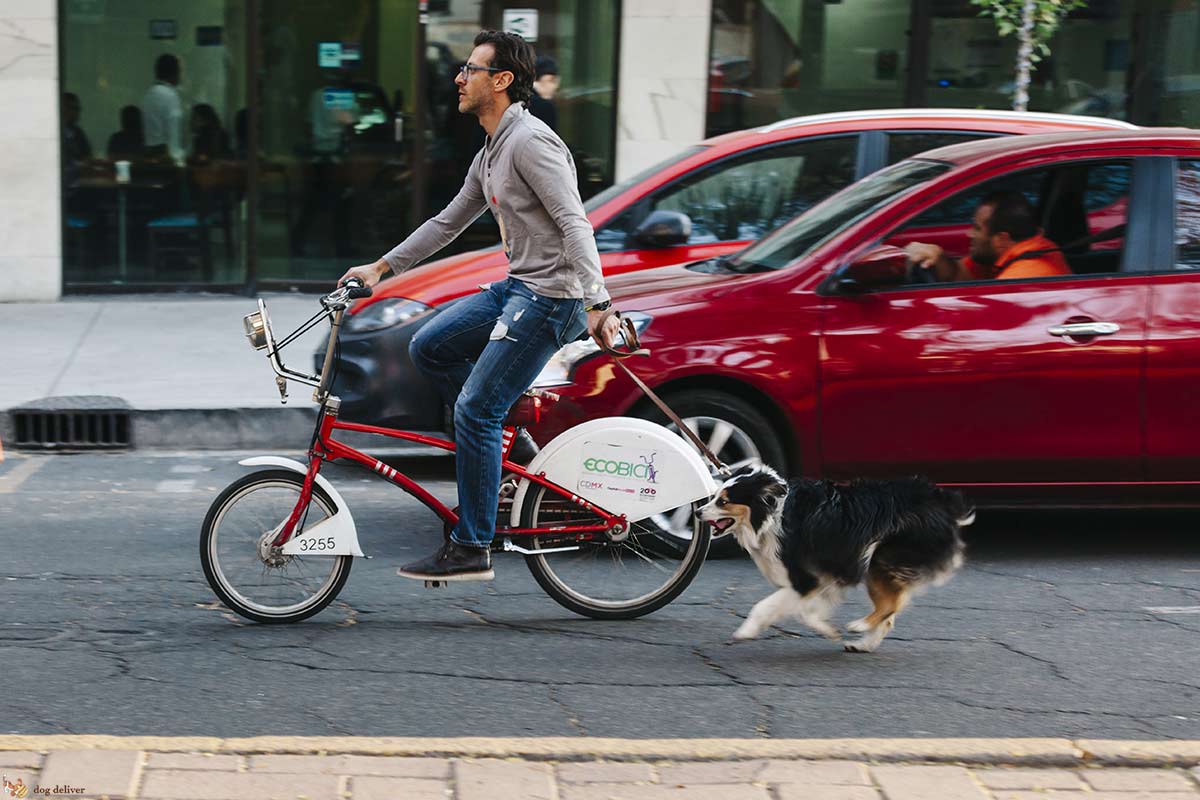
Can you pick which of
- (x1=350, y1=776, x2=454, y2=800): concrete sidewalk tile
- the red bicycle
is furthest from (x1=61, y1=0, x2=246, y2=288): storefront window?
(x1=350, y1=776, x2=454, y2=800): concrete sidewalk tile

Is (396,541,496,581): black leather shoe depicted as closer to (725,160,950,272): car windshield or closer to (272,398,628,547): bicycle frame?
(272,398,628,547): bicycle frame

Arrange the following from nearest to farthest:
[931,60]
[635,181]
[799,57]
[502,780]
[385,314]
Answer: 1. [502,780]
2. [385,314]
3. [635,181]
4. [799,57]
5. [931,60]

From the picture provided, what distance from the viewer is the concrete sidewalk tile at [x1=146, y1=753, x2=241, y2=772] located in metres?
3.89

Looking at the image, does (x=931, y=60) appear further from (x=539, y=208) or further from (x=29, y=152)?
(x=539, y=208)

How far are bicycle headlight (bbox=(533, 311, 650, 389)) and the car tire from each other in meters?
0.31

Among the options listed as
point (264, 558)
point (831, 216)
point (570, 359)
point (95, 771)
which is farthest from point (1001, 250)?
point (95, 771)

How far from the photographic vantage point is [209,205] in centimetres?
1327

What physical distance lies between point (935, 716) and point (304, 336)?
7.70 metres

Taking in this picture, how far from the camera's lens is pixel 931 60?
13.7 metres

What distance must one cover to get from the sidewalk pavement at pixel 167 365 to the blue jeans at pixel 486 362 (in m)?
3.69

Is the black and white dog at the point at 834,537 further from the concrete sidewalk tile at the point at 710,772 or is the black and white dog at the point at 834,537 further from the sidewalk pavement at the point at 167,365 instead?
the sidewalk pavement at the point at 167,365

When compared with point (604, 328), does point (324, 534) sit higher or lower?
lower

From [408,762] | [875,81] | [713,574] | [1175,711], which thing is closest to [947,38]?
[875,81]

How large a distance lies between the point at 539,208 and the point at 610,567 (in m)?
1.29
